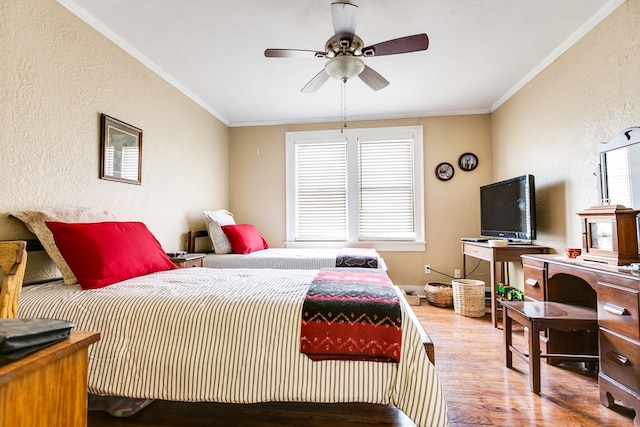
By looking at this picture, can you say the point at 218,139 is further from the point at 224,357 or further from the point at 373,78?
the point at 224,357

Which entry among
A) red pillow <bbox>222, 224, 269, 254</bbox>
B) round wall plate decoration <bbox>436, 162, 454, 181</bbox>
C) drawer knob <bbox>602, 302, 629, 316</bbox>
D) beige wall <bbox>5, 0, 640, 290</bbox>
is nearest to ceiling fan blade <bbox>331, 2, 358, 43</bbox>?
beige wall <bbox>5, 0, 640, 290</bbox>

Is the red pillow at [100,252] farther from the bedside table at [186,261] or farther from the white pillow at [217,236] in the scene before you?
the white pillow at [217,236]

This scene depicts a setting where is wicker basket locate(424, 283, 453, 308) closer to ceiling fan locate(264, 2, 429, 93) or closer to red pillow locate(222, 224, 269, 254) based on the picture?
red pillow locate(222, 224, 269, 254)

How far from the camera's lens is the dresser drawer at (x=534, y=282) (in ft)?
7.45

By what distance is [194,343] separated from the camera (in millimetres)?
1296

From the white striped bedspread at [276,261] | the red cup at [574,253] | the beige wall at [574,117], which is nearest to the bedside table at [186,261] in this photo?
the white striped bedspread at [276,261]

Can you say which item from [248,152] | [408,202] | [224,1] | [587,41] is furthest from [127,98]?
[587,41]

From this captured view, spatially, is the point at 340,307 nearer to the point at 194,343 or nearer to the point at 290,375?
the point at 290,375

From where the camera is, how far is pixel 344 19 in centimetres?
189

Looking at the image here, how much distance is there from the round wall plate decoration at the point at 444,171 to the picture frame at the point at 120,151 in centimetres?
354

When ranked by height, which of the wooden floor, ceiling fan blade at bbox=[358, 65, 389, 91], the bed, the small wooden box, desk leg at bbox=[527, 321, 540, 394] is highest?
ceiling fan blade at bbox=[358, 65, 389, 91]

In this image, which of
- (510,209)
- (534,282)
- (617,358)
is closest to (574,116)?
(510,209)

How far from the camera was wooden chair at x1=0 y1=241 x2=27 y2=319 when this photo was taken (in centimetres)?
93

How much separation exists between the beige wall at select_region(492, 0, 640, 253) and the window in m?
1.28
